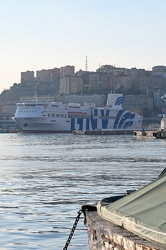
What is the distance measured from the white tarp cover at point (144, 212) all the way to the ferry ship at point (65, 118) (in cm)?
16722

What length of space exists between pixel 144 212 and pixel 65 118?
17337cm

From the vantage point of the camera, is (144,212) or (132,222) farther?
(144,212)

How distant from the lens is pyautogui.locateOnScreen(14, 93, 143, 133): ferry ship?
178m

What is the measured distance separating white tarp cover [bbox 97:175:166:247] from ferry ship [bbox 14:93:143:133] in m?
167

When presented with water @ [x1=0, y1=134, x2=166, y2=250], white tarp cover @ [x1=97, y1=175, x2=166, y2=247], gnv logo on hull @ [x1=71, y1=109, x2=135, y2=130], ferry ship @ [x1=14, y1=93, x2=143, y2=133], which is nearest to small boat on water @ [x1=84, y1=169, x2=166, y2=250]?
white tarp cover @ [x1=97, y1=175, x2=166, y2=247]

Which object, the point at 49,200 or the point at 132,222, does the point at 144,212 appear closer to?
the point at 132,222

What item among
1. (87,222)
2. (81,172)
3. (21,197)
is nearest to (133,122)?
(81,172)

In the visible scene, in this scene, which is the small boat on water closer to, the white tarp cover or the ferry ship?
the white tarp cover

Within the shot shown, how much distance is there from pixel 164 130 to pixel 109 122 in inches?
2504

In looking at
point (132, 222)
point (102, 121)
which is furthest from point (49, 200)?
point (102, 121)

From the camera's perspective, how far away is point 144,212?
27.0 feet

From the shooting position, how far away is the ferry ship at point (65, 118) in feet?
584

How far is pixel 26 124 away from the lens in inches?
7116

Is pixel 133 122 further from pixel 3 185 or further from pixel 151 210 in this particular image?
pixel 151 210
